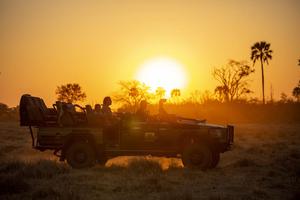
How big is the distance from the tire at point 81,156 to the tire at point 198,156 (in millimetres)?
3046

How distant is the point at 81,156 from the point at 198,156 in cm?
377


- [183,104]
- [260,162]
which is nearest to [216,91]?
[183,104]

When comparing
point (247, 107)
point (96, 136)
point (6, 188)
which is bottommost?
point (6, 188)

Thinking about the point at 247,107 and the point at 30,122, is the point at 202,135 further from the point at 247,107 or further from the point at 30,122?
the point at 247,107

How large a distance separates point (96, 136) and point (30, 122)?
84.8 inches

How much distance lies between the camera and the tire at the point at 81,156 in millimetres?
14945

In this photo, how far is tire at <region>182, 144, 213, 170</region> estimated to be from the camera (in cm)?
1405

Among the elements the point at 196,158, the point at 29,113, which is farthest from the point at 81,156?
the point at 196,158

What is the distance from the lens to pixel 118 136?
1462 centimetres

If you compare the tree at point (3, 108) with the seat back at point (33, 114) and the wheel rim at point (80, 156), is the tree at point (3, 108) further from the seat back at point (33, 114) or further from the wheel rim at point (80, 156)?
the wheel rim at point (80, 156)

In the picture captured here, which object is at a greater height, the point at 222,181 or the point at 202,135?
the point at 202,135

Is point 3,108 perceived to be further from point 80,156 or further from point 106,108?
point 106,108

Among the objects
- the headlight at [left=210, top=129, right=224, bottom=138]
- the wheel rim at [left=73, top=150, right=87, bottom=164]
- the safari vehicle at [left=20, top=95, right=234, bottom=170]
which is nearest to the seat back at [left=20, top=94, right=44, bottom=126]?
the safari vehicle at [left=20, top=95, right=234, bottom=170]

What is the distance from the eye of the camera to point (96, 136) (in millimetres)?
14852
